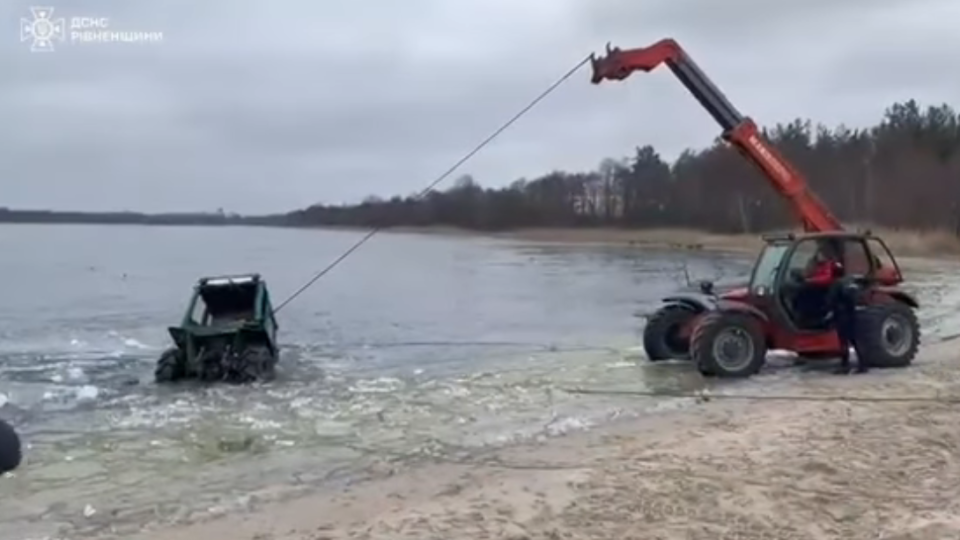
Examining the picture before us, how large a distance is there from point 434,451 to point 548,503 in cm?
248

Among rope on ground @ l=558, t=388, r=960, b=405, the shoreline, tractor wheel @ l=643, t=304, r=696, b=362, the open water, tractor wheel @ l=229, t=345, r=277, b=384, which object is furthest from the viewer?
the shoreline

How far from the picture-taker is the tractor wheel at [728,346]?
1298 cm

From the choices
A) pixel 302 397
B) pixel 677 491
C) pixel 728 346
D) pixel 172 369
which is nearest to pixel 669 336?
pixel 728 346

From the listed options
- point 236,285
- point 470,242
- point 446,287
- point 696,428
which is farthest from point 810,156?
point 696,428

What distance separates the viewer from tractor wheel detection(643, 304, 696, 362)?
48.6 ft

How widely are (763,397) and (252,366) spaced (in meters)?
6.60

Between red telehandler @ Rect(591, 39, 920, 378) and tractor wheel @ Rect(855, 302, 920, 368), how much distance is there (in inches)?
0.5

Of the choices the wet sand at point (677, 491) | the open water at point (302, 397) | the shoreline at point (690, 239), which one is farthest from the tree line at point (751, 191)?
the wet sand at point (677, 491)

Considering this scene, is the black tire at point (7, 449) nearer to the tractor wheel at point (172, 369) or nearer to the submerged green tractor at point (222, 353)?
the submerged green tractor at point (222, 353)

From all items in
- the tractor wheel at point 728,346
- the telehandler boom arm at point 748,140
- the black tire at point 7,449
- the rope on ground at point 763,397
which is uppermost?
the telehandler boom arm at point 748,140

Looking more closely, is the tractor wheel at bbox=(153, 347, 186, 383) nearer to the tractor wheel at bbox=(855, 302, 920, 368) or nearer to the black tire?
the tractor wheel at bbox=(855, 302, 920, 368)

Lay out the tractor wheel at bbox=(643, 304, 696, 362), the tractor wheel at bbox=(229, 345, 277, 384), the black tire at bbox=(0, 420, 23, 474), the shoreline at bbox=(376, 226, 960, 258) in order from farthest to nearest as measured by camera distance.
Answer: the shoreline at bbox=(376, 226, 960, 258) < the tractor wheel at bbox=(643, 304, 696, 362) < the tractor wheel at bbox=(229, 345, 277, 384) < the black tire at bbox=(0, 420, 23, 474)

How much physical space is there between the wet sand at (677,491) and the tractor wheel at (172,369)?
6.78 m

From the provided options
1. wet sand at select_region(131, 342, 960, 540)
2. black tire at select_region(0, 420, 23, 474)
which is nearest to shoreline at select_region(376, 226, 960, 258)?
wet sand at select_region(131, 342, 960, 540)
